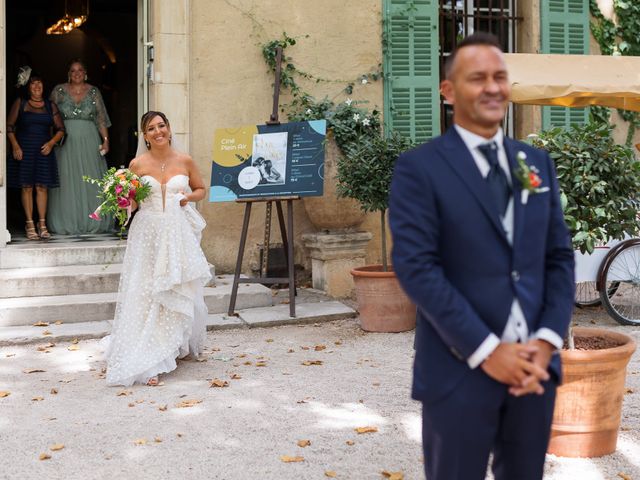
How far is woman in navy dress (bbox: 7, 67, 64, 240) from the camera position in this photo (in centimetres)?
910

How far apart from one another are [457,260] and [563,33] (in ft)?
27.9

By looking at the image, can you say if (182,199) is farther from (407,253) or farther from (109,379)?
(407,253)

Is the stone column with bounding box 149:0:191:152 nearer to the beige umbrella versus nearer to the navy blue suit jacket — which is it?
the beige umbrella

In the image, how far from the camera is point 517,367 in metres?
2.07

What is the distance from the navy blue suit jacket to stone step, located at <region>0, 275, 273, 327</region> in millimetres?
5638

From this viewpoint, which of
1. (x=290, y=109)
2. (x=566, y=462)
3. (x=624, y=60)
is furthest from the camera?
(x=290, y=109)

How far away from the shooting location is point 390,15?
9359 millimetres

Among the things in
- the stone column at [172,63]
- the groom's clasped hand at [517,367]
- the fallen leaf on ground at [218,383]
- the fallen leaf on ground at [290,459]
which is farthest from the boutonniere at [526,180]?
the stone column at [172,63]

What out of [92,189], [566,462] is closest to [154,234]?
[566,462]

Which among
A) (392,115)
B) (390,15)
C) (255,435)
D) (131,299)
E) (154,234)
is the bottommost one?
(255,435)

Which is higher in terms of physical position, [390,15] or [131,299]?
[390,15]

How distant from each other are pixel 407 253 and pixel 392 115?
742 cm

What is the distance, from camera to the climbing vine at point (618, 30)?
395 inches

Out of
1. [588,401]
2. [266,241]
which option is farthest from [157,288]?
[588,401]
